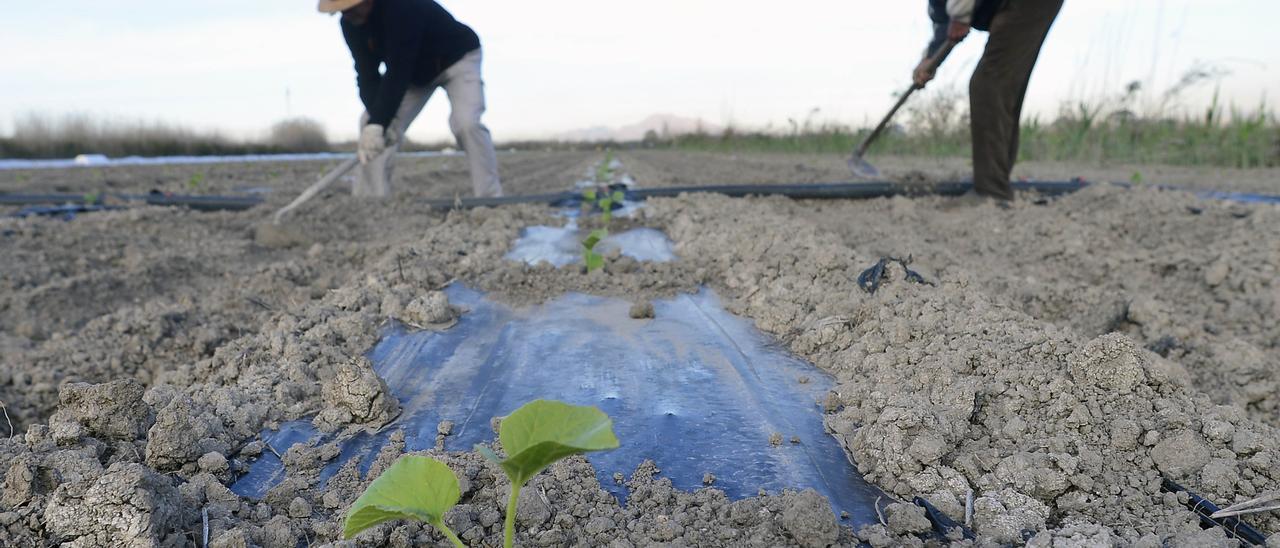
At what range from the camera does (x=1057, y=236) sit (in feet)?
10.8

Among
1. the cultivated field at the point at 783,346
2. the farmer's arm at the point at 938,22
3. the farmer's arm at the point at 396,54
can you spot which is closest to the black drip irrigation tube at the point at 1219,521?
the cultivated field at the point at 783,346

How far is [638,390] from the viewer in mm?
1544

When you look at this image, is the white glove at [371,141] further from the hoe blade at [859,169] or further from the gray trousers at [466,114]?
the hoe blade at [859,169]

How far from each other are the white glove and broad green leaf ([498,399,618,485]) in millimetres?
3468

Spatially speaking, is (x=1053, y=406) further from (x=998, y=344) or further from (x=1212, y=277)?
(x=1212, y=277)

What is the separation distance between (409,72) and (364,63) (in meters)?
0.46

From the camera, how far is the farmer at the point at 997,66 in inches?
136

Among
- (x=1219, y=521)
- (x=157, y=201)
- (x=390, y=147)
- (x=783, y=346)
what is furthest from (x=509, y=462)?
(x=157, y=201)

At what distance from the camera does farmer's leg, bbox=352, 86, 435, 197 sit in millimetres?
4543

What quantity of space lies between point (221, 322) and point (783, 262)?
180 centimetres

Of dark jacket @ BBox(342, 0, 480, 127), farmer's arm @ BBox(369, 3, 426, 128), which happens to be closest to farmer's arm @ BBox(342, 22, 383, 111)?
dark jacket @ BBox(342, 0, 480, 127)

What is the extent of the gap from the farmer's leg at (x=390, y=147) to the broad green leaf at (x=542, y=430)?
12.4 ft

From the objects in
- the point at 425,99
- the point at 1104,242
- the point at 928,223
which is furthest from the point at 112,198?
the point at 1104,242

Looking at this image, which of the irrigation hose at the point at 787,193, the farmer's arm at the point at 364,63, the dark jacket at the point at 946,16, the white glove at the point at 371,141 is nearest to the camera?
the dark jacket at the point at 946,16
